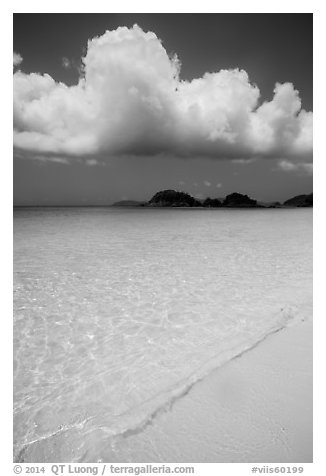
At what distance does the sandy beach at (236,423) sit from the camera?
8.62 ft

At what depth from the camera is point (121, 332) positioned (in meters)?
4.92

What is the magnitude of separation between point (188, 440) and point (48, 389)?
1.84 meters

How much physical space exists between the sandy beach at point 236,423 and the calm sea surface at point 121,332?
0.64 ft

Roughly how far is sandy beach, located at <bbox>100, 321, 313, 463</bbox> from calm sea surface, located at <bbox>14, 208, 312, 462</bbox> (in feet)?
0.64

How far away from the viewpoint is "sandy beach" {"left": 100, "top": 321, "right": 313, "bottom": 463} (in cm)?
263

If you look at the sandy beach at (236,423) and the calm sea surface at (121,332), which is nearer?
the sandy beach at (236,423)

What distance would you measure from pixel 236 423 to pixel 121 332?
2524 mm

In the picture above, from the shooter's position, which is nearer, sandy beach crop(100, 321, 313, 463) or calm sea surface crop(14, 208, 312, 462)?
sandy beach crop(100, 321, 313, 463)

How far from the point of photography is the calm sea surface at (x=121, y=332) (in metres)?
3.03

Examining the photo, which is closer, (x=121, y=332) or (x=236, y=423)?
(x=236, y=423)
